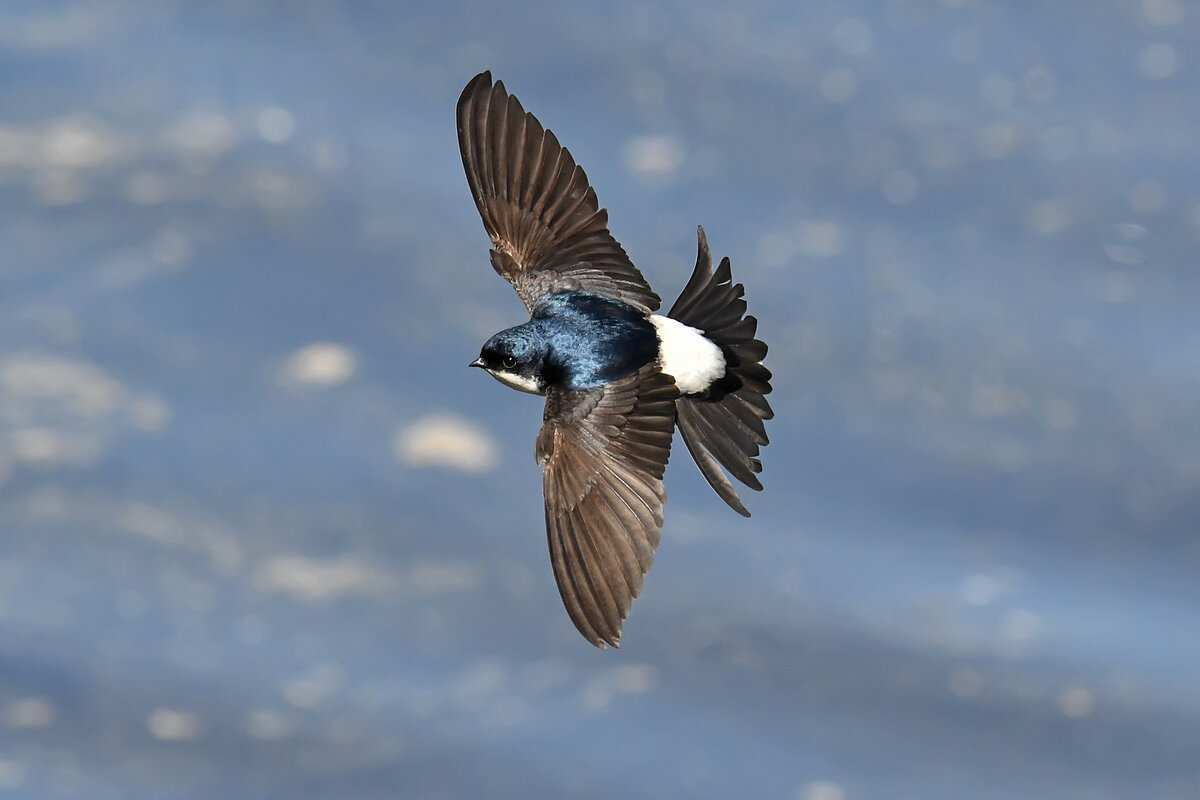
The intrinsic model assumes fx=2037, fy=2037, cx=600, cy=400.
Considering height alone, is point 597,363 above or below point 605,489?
above

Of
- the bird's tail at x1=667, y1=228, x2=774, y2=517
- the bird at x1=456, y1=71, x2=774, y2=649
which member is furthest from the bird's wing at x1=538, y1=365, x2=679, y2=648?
the bird's tail at x1=667, y1=228, x2=774, y2=517

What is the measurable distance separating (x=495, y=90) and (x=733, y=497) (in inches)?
24.7

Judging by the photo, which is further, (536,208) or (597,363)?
(536,208)

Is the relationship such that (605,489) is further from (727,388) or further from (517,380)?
(727,388)

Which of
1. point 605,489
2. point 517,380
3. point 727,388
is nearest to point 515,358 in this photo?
point 517,380

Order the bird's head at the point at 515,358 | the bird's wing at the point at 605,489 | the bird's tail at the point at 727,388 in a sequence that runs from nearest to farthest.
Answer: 1. the bird's wing at the point at 605,489
2. the bird's head at the point at 515,358
3. the bird's tail at the point at 727,388

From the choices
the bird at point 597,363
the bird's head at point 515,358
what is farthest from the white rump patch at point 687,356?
the bird's head at point 515,358

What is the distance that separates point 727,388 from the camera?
8.80ft

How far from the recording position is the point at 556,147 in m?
2.72

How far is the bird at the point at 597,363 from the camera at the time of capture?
7.88 feet

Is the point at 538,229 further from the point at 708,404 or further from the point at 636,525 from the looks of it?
the point at 636,525

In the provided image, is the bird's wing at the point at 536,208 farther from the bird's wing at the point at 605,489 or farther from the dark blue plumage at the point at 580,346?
the bird's wing at the point at 605,489

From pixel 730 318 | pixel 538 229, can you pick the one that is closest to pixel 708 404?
pixel 730 318

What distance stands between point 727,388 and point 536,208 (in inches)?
14.0
